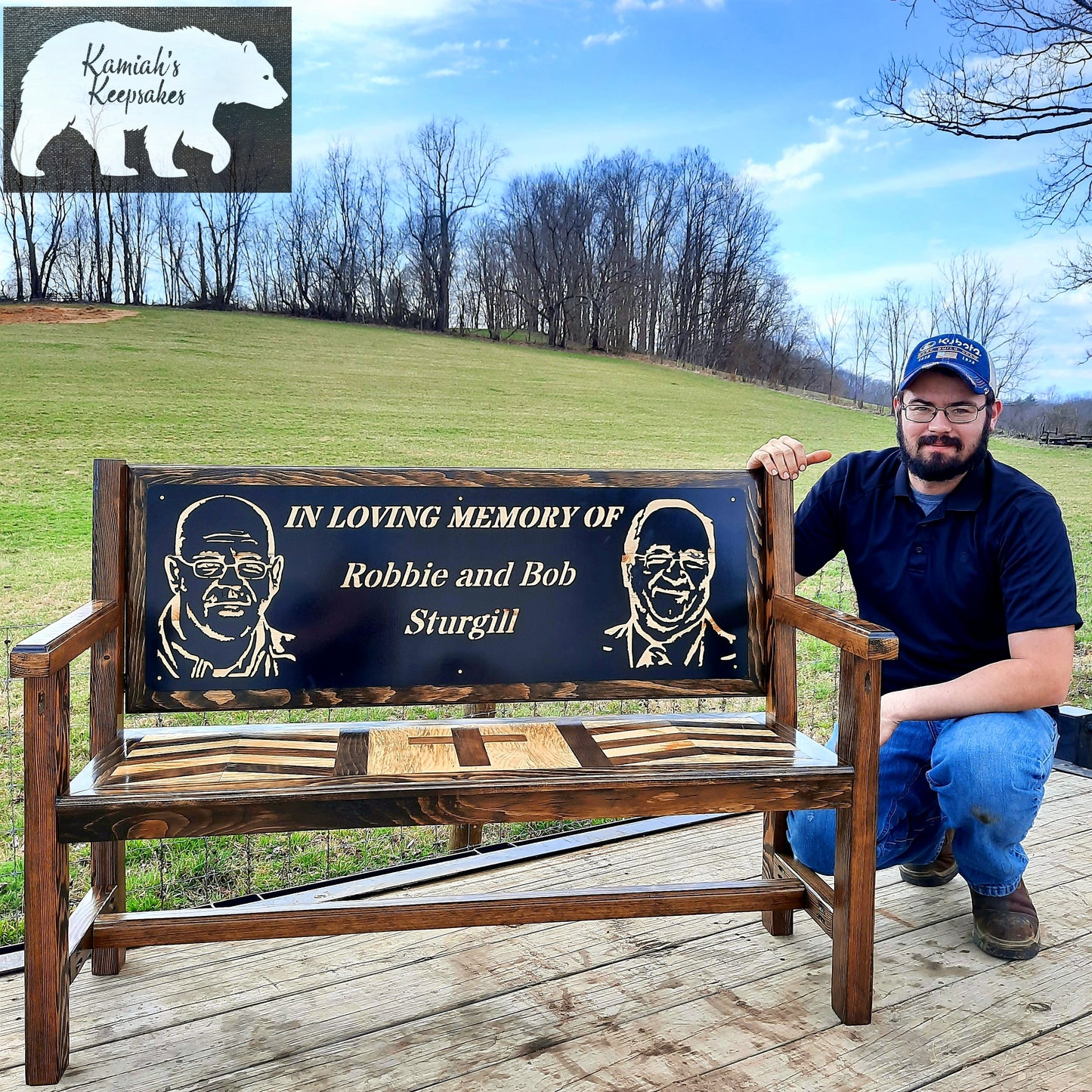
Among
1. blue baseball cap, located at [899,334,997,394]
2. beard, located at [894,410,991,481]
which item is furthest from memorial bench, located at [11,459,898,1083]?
blue baseball cap, located at [899,334,997,394]

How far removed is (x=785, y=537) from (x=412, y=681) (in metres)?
0.89

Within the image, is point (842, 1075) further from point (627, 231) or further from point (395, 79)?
point (627, 231)

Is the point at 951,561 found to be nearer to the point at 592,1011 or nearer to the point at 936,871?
the point at 936,871

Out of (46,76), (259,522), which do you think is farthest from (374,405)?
(259,522)

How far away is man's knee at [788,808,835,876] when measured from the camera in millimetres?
2137

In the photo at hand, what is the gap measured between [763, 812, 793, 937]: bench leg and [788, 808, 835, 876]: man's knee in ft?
0.11

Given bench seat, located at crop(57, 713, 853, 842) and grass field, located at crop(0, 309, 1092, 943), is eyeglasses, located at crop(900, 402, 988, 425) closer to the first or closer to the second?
bench seat, located at crop(57, 713, 853, 842)

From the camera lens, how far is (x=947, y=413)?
2.22 metres

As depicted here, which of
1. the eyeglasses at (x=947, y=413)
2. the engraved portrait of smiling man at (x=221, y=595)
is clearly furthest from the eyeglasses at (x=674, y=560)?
the engraved portrait of smiling man at (x=221, y=595)

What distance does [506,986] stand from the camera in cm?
201

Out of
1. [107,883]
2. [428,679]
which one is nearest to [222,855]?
[107,883]

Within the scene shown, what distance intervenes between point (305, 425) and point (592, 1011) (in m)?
15.3

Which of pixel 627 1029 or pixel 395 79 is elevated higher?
pixel 395 79

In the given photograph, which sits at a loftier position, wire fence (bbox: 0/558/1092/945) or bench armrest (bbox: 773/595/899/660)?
bench armrest (bbox: 773/595/899/660)
